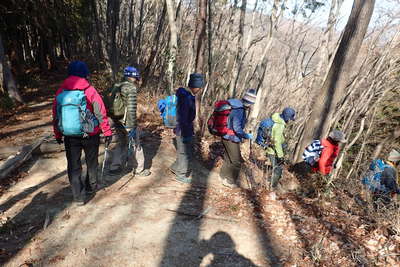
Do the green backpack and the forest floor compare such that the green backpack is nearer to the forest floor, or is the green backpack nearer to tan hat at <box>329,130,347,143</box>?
the forest floor

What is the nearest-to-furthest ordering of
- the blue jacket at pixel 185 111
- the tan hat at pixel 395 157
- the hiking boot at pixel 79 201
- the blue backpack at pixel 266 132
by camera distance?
the hiking boot at pixel 79 201 < the blue jacket at pixel 185 111 < the blue backpack at pixel 266 132 < the tan hat at pixel 395 157

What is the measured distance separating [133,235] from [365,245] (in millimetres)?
2825

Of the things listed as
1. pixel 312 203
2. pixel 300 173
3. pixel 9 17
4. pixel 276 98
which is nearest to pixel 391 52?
pixel 276 98

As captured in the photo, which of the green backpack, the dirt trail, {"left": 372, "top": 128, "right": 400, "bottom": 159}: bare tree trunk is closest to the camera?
the dirt trail

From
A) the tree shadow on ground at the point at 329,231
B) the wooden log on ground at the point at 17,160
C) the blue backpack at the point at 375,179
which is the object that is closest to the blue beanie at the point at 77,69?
the wooden log on ground at the point at 17,160

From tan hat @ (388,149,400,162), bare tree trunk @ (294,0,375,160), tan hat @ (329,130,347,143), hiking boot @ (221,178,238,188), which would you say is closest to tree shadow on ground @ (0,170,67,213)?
hiking boot @ (221,178,238,188)

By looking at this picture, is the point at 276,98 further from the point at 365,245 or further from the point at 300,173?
the point at 365,245

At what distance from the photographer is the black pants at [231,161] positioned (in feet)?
14.7

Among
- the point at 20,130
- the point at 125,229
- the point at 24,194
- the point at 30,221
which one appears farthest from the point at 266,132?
the point at 20,130

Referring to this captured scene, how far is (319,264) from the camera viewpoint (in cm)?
284

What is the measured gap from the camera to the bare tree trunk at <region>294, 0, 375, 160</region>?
16.8ft

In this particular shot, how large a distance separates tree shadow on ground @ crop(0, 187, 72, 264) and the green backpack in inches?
58.5

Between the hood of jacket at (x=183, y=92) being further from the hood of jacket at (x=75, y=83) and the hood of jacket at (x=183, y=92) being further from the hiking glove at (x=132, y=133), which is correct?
the hood of jacket at (x=75, y=83)

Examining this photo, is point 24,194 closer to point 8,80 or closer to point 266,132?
point 266,132
